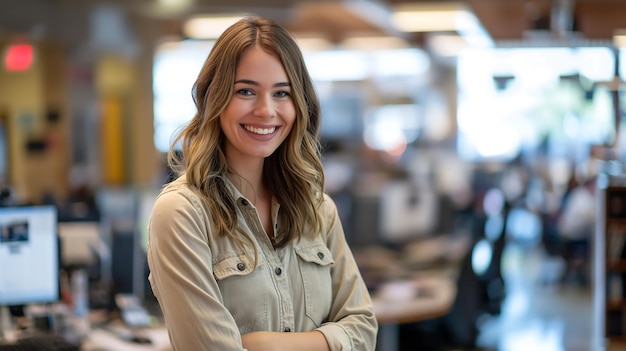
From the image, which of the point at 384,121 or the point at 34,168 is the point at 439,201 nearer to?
the point at 34,168

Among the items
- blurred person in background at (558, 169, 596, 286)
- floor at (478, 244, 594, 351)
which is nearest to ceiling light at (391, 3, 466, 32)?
blurred person in background at (558, 169, 596, 286)

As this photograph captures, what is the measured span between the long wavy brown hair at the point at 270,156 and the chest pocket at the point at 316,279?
5 centimetres

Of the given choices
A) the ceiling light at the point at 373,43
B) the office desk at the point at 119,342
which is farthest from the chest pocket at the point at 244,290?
the ceiling light at the point at 373,43

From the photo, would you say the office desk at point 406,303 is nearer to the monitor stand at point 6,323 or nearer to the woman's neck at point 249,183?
the monitor stand at point 6,323

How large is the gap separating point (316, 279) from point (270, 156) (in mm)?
349

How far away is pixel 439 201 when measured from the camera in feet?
29.8

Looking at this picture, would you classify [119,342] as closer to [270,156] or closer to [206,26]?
[270,156]

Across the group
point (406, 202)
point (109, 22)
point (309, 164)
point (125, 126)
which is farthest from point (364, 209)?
point (125, 126)

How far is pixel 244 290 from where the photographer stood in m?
1.98

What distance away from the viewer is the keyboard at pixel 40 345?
3336 millimetres

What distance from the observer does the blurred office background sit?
820cm

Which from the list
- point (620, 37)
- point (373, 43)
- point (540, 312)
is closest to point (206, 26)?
point (620, 37)

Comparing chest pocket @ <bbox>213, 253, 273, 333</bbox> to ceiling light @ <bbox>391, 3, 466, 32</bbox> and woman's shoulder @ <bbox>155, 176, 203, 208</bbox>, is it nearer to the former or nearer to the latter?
woman's shoulder @ <bbox>155, 176, 203, 208</bbox>

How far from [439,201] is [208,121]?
725cm
